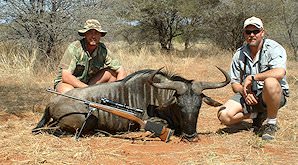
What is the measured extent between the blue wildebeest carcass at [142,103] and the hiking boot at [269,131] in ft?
2.04

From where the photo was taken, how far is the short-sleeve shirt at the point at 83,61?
202 inches

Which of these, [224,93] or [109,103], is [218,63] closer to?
[224,93]

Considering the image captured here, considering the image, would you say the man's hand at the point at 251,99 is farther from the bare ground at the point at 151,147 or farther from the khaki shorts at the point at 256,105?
the bare ground at the point at 151,147

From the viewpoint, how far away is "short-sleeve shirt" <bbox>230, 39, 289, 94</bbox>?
4574 mm

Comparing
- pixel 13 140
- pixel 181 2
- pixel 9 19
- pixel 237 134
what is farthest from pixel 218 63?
pixel 13 140

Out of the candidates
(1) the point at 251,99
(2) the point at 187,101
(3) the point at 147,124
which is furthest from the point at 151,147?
(1) the point at 251,99

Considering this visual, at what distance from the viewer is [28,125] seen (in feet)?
17.1

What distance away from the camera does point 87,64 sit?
5301mm

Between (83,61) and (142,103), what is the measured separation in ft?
3.36

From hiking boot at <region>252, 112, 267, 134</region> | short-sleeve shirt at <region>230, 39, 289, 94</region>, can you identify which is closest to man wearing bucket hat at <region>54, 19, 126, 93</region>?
short-sleeve shirt at <region>230, 39, 289, 94</region>

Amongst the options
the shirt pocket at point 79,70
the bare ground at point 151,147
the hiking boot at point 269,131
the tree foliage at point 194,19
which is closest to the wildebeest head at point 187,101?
the bare ground at point 151,147

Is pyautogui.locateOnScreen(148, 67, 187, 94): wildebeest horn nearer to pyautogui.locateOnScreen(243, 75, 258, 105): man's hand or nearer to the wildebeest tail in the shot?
pyautogui.locateOnScreen(243, 75, 258, 105): man's hand

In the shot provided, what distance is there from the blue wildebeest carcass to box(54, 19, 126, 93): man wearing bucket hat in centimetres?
36

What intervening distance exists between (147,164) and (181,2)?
46.2 ft
